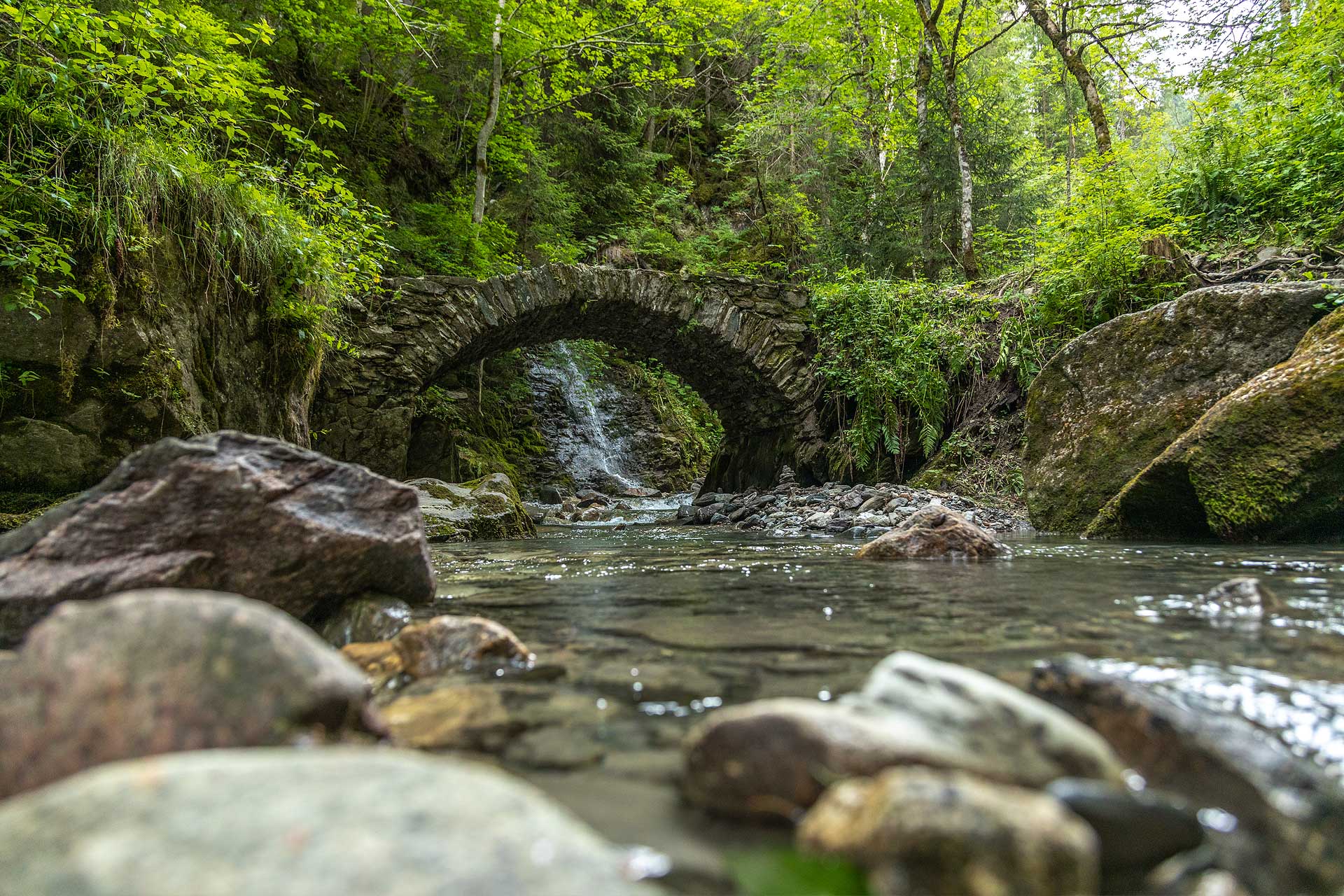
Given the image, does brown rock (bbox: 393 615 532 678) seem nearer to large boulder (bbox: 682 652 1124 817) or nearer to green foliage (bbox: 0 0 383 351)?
large boulder (bbox: 682 652 1124 817)

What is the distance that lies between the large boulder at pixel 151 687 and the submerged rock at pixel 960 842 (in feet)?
2.78

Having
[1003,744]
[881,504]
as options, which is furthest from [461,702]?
[881,504]

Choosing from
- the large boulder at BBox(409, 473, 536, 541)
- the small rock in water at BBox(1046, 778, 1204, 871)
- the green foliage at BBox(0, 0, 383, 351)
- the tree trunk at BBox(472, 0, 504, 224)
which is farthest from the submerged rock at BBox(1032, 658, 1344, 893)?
the tree trunk at BBox(472, 0, 504, 224)

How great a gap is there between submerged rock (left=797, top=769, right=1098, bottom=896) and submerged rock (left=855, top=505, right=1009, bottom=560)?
11.6 ft

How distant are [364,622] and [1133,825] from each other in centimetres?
222

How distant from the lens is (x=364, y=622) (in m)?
2.38

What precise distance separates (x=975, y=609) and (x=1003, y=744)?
1.66 metres

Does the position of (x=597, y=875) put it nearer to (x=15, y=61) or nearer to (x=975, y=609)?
(x=975, y=609)

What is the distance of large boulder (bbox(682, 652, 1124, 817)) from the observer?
1019mm

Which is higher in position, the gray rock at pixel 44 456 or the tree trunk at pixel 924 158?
the tree trunk at pixel 924 158

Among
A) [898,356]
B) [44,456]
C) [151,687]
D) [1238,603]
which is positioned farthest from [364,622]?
[898,356]

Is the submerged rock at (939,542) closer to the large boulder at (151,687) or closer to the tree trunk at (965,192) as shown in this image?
the large boulder at (151,687)

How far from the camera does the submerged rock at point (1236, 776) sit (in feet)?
3.05

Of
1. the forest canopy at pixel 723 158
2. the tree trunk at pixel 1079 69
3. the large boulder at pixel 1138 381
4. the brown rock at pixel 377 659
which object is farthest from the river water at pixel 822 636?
the tree trunk at pixel 1079 69
